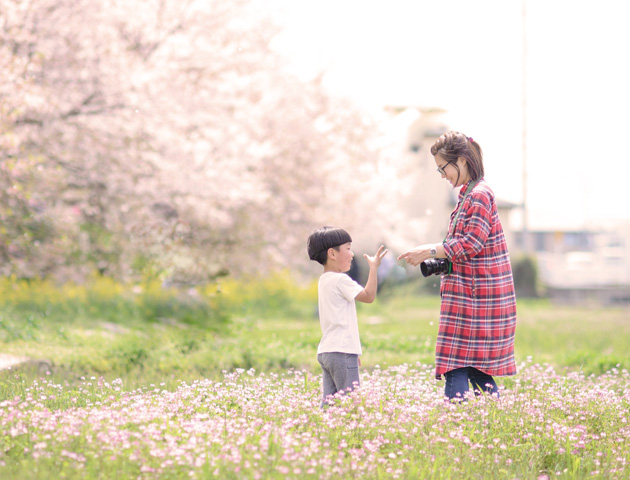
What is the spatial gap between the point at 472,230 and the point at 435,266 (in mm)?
312

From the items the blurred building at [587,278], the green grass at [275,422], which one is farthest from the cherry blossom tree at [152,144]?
the blurred building at [587,278]

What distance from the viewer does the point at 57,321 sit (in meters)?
10.5

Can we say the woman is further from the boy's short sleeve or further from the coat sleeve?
the boy's short sleeve

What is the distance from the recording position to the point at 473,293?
4.53 metres

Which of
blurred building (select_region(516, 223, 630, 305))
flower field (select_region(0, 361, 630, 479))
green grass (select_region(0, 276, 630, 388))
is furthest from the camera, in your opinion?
blurred building (select_region(516, 223, 630, 305))

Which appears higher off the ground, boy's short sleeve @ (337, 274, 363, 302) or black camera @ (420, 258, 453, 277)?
black camera @ (420, 258, 453, 277)

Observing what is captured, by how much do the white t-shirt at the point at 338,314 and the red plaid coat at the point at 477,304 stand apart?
589mm

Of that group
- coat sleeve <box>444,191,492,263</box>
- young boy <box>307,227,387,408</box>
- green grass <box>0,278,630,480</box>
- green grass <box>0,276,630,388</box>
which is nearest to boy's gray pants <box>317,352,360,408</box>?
young boy <box>307,227,387,408</box>

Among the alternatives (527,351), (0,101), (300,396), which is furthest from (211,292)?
(300,396)

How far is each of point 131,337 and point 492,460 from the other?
5.00 meters

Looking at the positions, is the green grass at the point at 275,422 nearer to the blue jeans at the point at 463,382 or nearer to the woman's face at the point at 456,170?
the blue jeans at the point at 463,382

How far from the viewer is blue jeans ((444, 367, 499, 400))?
4.60 meters

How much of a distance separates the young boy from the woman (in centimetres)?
42

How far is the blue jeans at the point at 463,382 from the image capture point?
460 cm
